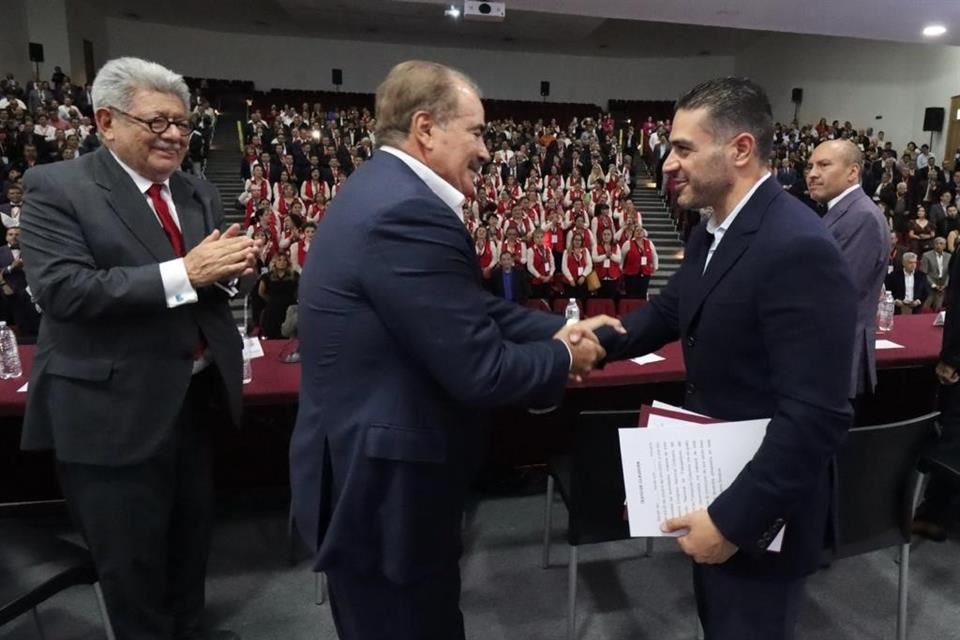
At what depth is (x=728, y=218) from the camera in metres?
1.18

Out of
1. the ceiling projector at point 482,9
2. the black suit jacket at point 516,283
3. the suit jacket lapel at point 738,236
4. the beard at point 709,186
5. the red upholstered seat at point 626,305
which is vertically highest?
the ceiling projector at point 482,9

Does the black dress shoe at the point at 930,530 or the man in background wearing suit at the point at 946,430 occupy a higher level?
the man in background wearing suit at the point at 946,430

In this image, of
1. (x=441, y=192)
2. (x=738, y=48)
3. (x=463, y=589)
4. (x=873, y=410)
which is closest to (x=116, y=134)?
(x=441, y=192)

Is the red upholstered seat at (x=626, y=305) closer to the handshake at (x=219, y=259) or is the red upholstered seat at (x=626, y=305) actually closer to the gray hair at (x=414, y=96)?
the handshake at (x=219, y=259)

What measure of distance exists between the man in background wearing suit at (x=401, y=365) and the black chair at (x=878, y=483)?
94 centimetres

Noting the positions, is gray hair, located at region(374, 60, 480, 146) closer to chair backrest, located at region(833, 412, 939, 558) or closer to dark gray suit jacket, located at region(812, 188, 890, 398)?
chair backrest, located at region(833, 412, 939, 558)

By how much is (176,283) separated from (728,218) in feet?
3.73

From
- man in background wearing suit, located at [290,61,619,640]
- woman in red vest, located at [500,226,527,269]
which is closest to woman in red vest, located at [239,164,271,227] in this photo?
woman in red vest, located at [500,226,527,269]

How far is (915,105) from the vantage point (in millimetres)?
14695

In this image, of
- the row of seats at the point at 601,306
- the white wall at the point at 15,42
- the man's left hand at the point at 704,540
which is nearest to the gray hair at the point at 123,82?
the man's left hand at the point at 704,540

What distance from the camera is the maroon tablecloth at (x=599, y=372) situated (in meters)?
2.18

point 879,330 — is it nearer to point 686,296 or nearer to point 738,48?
point 686,296

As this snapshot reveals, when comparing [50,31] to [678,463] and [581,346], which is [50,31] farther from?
[678,463]

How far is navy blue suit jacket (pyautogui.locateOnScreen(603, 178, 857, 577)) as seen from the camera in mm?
1025
